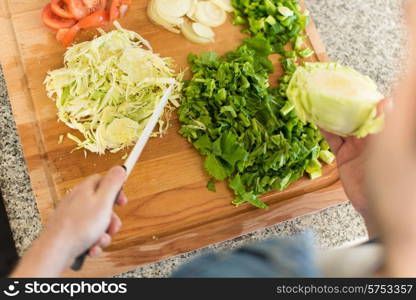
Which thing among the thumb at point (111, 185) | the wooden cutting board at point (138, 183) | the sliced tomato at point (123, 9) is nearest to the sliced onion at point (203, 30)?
the sliced tomato at point (123, 9)

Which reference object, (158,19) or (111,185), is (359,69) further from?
(111,185)

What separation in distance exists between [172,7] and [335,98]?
88 cm

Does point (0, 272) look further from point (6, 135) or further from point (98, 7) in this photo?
point (98, 7)

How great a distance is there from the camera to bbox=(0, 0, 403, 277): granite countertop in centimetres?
191

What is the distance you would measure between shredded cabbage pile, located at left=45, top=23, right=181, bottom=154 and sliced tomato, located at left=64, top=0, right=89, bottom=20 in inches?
5.7

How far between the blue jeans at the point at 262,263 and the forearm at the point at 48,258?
1.34 feet

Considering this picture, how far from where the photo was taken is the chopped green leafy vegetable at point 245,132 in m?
1.79

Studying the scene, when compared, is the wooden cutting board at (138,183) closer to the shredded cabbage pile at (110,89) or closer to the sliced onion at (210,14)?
the shredded cabbage pile at (110,89)

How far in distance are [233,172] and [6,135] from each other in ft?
3.43

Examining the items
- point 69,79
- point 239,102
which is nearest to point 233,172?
point 239,102

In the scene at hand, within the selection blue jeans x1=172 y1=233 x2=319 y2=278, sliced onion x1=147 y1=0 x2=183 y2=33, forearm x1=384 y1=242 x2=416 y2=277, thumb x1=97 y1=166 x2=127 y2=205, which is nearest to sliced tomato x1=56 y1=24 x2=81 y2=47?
→ sliced onion x1=147 y1=0 x2=183 y2=33

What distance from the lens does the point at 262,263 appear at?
56.5 inches

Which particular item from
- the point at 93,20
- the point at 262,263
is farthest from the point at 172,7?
the point at 262,263

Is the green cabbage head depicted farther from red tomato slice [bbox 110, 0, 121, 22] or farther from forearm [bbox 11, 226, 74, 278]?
forearm [bbox 11, 226, 74, 278]
